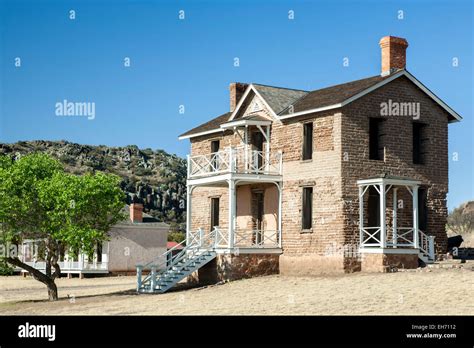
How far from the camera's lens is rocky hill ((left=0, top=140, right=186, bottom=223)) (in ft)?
382

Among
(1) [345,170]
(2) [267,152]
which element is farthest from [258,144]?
(1) [345,170]

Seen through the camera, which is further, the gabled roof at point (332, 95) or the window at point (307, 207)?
the window at point (307, 207)

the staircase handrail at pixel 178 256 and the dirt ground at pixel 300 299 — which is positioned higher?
the staircase handrail at pixel 178 256

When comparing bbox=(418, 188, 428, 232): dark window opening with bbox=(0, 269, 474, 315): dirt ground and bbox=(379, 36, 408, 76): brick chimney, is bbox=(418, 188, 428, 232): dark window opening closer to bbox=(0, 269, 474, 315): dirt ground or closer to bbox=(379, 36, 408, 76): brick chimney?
bbox=(0, 269, 474, 315): dirt ground

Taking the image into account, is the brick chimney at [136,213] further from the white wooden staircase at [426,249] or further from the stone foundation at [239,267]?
the white wooden staircase at [426,249]

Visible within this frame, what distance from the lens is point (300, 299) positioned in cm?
2547

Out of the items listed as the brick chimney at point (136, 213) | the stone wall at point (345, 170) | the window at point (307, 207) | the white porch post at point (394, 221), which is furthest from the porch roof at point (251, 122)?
the brick chimney at point (136, 213)

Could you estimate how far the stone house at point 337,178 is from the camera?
31.4 meters

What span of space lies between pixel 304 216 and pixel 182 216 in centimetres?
8146

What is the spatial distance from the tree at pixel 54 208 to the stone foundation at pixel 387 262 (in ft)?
33.8

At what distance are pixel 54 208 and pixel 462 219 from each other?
3730 centimetres

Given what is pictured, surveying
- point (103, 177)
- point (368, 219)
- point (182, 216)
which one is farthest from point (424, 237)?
point (182, 216)

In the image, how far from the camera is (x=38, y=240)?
112ft

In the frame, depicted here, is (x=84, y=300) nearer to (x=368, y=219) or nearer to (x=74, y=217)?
(x=74, y=217)
